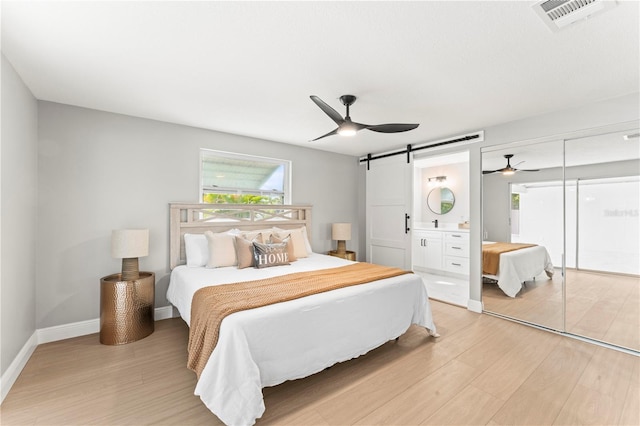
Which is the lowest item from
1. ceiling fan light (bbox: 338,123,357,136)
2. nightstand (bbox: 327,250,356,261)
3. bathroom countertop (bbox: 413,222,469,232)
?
nightstand (bbox: 327,250,356,261)

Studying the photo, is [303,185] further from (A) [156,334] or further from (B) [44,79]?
(B) [44,79]

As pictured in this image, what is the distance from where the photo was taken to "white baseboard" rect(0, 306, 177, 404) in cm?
217

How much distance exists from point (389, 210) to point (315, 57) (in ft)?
11.5

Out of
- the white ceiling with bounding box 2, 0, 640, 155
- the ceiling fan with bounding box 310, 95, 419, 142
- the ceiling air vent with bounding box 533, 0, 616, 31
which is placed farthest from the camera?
the ceiling fan with bounding box 310, 95, 419, 142

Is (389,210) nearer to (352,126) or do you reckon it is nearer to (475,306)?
(475,306)

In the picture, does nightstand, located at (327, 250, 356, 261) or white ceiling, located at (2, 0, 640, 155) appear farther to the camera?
nightstand, located at (327, 250, 356, 261)

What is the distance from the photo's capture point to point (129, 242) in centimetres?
300

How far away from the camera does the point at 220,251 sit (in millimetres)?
3393

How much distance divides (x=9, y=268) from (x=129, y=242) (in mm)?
879

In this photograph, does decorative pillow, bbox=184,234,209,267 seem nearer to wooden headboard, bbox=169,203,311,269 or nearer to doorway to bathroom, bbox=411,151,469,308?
wooden headboard, bbox=169,203,311,269

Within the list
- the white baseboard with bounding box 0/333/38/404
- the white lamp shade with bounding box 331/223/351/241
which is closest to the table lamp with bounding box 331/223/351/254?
the white lamp shade with bounding box 331/223/351/241

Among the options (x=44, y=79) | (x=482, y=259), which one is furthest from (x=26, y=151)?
(x=482, y=259)

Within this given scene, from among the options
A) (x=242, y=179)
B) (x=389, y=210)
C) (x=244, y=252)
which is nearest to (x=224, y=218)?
(x=242, y=179)

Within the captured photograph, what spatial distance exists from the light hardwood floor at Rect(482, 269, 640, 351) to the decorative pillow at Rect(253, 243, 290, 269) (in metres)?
2.79
